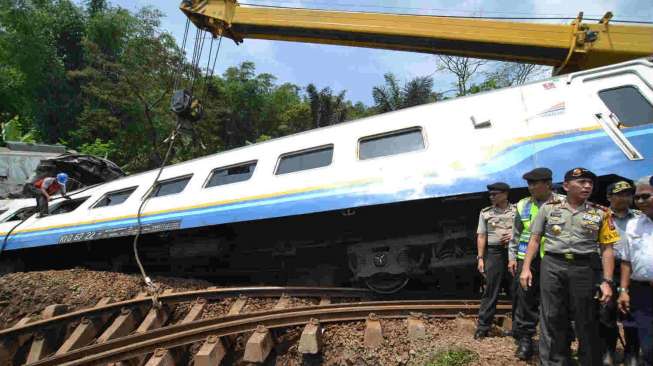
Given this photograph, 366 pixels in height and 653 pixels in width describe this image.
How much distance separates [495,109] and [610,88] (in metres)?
1.32

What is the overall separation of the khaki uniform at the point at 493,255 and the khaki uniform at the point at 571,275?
2.33 feet

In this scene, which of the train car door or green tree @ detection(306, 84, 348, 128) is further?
green tree @ detection(306, 84, 348, 128)

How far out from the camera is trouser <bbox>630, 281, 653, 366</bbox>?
2.82 m

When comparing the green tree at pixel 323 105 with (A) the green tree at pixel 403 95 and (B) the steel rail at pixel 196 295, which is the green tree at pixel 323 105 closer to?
(A) the green tree at pixel 403 95

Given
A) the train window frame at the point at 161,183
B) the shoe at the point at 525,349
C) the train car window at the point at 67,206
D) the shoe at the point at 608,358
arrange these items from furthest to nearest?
the train car window at the point at 67,206
the train window frame at the point at 161,183
the shoe at the point at 525,349
the shoe at the point at 608,358

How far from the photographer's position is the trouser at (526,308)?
346cm

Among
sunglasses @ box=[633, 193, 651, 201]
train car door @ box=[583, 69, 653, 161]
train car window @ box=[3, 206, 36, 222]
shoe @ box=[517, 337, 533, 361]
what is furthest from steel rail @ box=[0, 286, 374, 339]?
train car window @ box=[3, 206, 36, 222]

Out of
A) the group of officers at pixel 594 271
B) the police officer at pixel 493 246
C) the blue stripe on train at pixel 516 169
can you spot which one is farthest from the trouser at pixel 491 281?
the blue stripe on train at pixel 516 169

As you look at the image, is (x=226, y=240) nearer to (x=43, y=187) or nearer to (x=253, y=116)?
(x=43, y=187)

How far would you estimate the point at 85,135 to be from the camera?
79.0 ft

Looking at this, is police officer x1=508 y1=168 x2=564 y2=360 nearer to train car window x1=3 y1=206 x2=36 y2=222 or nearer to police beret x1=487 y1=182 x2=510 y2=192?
police beret x1=487 y1=182 x2=510 y2=192

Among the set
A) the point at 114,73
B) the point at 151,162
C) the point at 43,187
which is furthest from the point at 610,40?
the point at 114,73

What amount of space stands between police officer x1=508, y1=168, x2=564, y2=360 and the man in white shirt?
0.66 metres

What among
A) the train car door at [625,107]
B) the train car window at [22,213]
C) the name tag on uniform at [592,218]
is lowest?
the name tag on uniform at [592,218]
